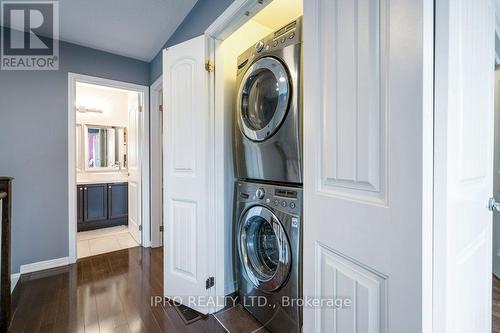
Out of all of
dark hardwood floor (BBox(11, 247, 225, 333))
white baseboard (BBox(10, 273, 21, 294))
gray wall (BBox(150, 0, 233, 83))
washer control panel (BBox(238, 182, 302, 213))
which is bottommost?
dark hardwood floor (BBox(11, 247, 225, 333))

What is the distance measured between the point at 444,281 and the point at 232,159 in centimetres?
142

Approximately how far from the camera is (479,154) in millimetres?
866

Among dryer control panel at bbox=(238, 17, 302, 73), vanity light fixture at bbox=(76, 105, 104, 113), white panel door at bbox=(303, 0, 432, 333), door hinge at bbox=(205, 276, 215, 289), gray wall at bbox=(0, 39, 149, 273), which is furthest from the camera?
vanity light fixture at bbox=(76, 105, 104, 113)

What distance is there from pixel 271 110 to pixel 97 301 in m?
2.02

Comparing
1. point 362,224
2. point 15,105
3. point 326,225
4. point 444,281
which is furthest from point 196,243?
point 15,105

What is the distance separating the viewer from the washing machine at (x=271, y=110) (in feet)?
4.07

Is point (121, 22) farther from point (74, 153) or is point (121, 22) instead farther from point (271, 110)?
point (271, 110)

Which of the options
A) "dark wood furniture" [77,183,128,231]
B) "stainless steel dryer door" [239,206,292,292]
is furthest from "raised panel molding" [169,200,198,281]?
"dark wood furniture" [77,183,128,231]

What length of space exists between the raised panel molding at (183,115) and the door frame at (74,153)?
1340 mm

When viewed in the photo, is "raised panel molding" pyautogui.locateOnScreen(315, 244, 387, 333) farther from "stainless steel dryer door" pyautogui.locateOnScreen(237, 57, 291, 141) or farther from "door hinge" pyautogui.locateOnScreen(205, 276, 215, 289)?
"door hinge" pyautogui.locateOnScreen(205, 276, 215, 289)

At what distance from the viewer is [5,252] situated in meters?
1.43

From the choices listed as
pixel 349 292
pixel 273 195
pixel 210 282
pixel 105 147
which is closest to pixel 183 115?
pixel 273 195

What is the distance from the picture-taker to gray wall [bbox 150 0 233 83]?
5.35 feet

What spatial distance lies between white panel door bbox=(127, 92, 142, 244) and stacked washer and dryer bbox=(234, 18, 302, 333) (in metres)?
1.94
